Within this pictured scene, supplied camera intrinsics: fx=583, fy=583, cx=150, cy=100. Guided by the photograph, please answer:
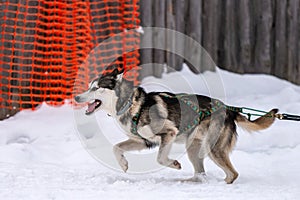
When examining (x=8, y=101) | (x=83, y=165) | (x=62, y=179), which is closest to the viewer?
(x=62, y=179)

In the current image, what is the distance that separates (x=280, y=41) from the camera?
962 cm

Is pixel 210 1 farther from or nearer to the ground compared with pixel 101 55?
farther from the ground

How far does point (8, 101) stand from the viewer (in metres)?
8.38

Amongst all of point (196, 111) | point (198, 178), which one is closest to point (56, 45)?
point (196, 111)

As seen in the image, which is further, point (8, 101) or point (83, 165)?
point (8, 101)

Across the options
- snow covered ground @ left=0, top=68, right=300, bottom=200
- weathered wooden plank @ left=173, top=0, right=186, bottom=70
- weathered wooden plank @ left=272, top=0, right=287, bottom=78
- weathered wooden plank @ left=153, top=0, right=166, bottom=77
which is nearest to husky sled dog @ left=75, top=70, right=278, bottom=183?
snow covered ground @ left=0, top=68, right=300, bottom=200

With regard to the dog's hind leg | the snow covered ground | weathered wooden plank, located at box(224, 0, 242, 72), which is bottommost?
the snow covered ground

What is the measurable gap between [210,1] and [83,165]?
4076 millimetres

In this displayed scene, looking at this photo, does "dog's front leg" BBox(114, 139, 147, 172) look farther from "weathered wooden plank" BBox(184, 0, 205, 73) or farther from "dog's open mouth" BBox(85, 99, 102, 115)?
"weathered wooden plank" BBox(184, 0, 205, 73)

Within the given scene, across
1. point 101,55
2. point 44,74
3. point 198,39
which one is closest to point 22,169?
point 44,74

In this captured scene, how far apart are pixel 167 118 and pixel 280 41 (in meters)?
4.33

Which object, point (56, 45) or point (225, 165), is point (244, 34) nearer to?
point (56, 45)

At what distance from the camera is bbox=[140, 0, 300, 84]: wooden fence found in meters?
9.56

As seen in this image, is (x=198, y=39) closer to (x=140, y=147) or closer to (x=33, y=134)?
(x=33, y=134)
